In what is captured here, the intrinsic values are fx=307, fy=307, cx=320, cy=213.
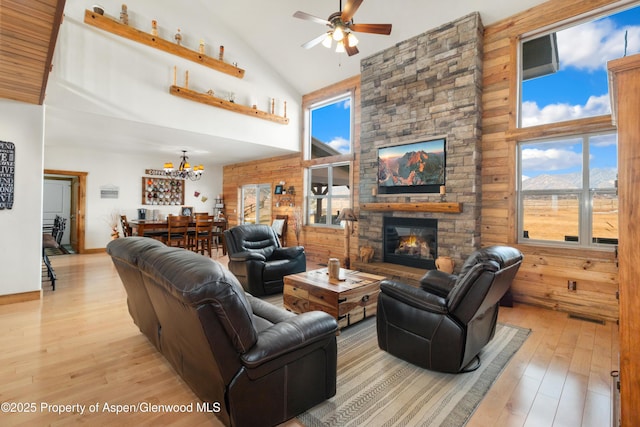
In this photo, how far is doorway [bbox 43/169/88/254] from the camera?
7.21 m

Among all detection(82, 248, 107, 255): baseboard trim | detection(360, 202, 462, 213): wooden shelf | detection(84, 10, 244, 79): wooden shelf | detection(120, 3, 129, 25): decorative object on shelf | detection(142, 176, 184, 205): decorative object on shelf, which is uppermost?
detection(120, 3, 129, 25): decorative object on shelf

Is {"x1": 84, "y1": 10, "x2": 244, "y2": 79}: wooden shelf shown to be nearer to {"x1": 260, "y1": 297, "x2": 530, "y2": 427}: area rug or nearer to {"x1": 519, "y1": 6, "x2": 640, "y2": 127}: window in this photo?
{"x1": 519, "y1": 6, "x2": 640, "y2": 127}: window

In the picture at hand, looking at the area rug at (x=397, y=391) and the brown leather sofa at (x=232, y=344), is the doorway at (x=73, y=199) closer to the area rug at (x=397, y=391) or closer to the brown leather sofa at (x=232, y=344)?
the brown leather sofa at (x=232, y=344)

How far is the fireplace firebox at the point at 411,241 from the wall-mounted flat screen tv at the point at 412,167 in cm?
51

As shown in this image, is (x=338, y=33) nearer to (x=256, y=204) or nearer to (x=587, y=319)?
(x=587, y=319)

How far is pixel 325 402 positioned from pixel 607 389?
1.94 m

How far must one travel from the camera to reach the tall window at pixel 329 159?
6367 millimetres

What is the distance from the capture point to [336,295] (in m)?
2.87

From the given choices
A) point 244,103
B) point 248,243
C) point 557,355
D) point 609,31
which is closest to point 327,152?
point 244,103

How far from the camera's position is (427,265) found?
483 centimetres

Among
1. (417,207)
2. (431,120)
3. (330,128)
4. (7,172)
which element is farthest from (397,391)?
(330,128)

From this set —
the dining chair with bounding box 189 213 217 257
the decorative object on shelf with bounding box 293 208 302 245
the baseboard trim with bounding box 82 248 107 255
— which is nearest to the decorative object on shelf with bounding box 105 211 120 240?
the baseboard trim with bounding box 82 248 107 255

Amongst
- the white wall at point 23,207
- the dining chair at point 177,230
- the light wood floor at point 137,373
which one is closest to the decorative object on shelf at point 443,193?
the light wood floor at point 137,373

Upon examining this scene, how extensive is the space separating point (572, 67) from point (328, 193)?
171 inches
